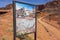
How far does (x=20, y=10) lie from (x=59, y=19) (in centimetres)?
91

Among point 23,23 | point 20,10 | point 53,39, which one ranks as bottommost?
point 53,39

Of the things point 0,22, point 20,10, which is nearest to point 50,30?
point 20,10

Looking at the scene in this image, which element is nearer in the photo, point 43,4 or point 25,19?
point 25,19

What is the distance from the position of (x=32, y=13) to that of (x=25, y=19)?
240mm

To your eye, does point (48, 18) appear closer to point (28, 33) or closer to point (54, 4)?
point (54, 4)

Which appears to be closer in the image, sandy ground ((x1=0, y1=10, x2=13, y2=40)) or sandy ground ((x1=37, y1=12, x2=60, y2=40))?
sandy ground ((x1=0, y1=10, x2=13, y2=40))

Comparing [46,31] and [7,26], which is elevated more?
[7,26]

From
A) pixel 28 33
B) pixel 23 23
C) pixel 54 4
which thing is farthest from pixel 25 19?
pixel 54 4

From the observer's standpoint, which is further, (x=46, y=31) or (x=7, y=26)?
(x=46, y=31)

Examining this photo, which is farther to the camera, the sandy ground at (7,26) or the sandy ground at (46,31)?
the sandy ground at (46,31)

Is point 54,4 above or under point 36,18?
above

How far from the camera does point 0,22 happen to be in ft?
9.61

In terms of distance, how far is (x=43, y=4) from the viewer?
324cm

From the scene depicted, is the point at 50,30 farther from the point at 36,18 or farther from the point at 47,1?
the point at 47,1
